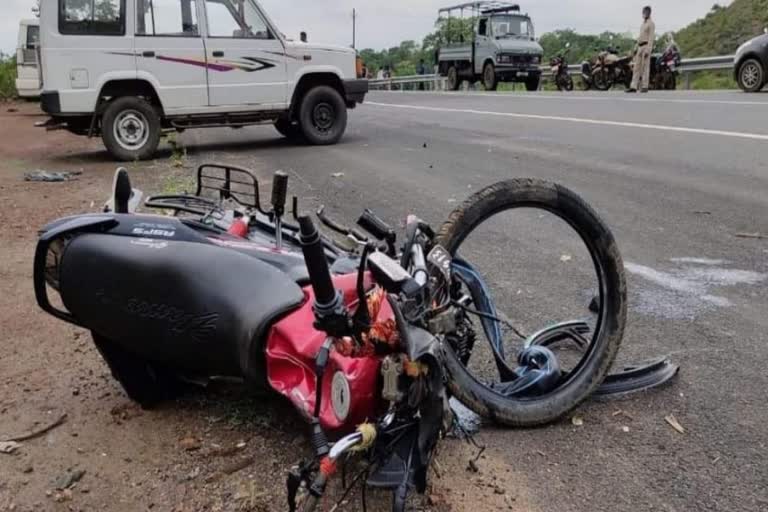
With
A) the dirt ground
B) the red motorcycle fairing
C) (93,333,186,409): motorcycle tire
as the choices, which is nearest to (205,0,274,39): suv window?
the dirt ground

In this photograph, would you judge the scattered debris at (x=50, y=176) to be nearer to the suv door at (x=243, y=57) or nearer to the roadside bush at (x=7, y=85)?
the suv door at (x=243, y=57)

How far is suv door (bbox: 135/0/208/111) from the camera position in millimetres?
9742

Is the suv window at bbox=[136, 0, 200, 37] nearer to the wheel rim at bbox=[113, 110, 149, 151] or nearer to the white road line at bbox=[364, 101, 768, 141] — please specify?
the wheel rim at bbox=[113, 110, 149, 151]

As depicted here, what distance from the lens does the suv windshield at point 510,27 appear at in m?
27.1

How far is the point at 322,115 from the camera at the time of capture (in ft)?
36.9

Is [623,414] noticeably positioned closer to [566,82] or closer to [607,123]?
[607,123]

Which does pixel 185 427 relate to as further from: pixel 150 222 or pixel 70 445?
pixel 150 222

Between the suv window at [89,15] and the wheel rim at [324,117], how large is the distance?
117 inches

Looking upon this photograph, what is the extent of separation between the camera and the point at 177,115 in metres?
10.3

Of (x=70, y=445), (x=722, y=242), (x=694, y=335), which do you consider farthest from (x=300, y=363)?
(x=722, y=242)

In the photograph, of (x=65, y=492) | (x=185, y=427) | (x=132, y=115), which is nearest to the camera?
(x=65, y=492)

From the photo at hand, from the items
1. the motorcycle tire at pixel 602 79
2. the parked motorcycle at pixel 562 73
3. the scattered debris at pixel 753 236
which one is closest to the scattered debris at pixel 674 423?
the scattered debris at pixel 753 236

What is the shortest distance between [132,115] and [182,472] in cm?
835

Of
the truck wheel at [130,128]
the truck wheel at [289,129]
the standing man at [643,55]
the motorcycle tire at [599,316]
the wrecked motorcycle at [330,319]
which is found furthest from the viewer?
the standing man at [643,55]
